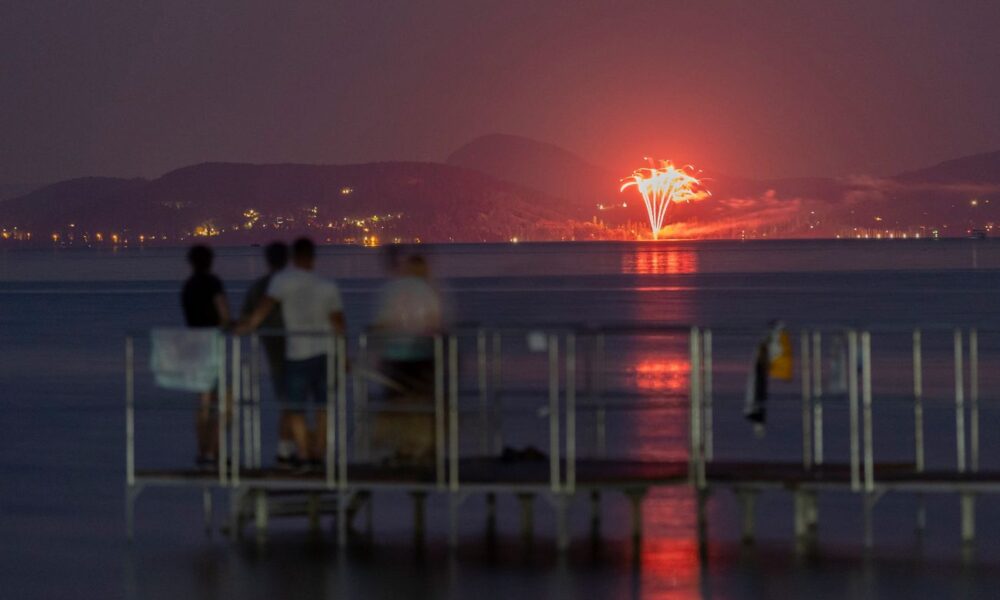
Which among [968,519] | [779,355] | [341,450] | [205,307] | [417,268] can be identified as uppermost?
[417,268]

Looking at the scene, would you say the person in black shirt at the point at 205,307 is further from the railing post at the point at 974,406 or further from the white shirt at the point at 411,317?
the railing post at the point at 974,406

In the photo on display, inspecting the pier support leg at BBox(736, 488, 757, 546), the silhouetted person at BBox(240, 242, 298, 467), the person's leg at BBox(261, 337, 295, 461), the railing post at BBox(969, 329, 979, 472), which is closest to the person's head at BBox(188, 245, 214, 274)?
the silhouetted person at BBox(240, 242, 298, 467)

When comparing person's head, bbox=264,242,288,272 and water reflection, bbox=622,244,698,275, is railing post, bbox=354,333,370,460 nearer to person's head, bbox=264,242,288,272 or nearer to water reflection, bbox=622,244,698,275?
person's head, bbox=264,242,288,272

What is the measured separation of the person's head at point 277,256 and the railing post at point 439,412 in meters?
1.36

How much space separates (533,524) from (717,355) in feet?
58.8

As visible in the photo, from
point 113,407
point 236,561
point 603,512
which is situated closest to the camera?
point 236,561

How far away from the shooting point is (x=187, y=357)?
11.6 m

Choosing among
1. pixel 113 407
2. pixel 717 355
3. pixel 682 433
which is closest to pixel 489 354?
pixel 717 355

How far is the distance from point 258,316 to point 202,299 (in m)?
1.04

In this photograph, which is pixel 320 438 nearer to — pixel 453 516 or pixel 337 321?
pixel 337 321

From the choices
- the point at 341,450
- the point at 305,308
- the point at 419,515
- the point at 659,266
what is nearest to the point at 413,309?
the point at 305,308

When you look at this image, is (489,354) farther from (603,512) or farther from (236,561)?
(236,561)

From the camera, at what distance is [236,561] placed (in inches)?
418

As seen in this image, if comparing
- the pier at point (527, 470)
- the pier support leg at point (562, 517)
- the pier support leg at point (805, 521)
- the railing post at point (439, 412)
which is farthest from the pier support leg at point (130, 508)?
the pier support leg at point (805, 521)
